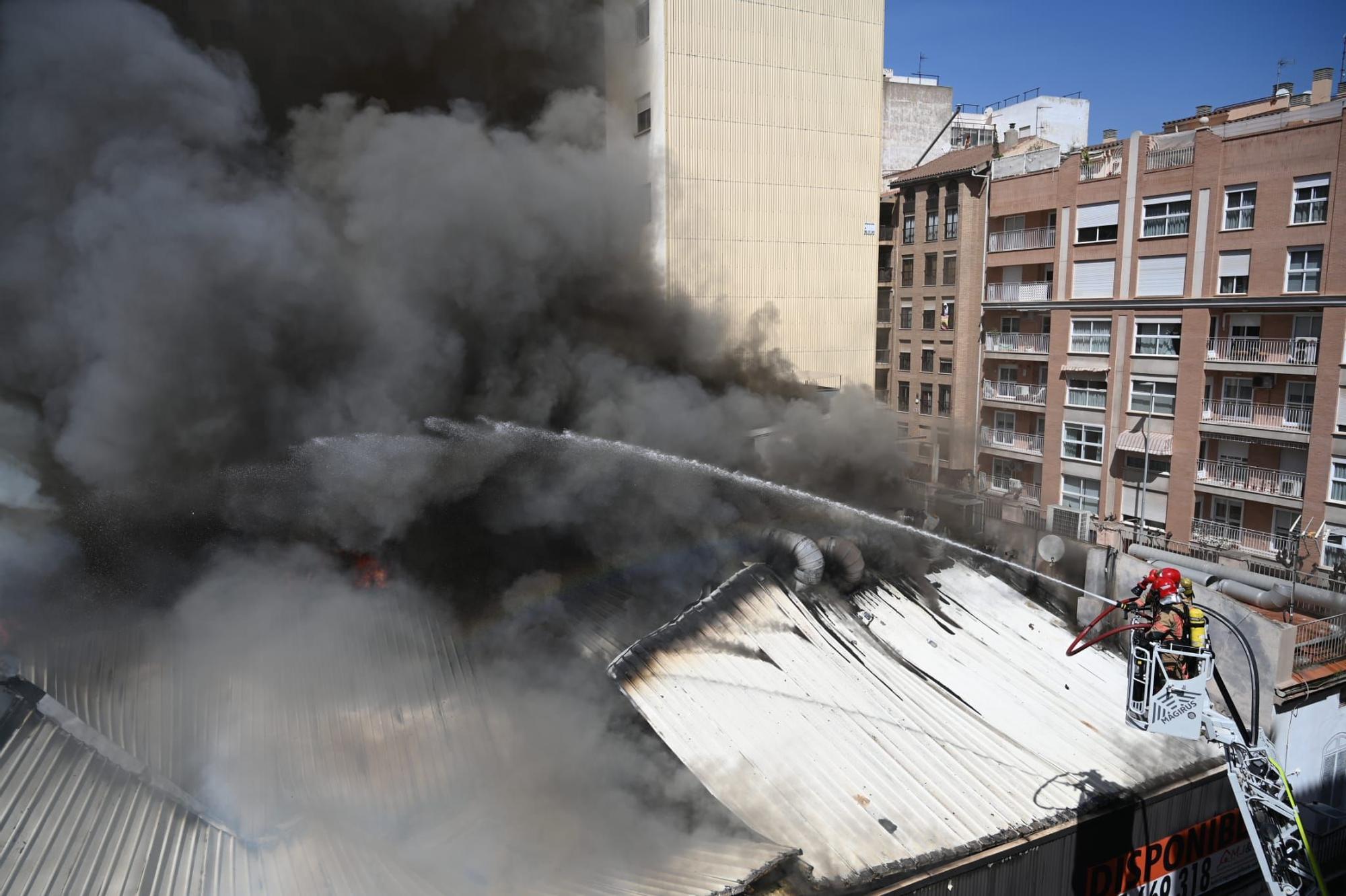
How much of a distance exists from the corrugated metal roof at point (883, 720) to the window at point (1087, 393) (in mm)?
11803

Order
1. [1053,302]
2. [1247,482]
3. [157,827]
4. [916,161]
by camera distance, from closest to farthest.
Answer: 1. [157,827]
2. [1247,482]
3. [1053,302]
4. [916,161]

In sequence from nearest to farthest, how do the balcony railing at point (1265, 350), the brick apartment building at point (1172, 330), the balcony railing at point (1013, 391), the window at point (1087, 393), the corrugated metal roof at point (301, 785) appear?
the corrugated metal roof at point (301, 785), the brick apartment building at point (1172, 330), the balcony railing at point (1265, 350), the window at point (1087, 393), the balcony railing at point (1013, 391)

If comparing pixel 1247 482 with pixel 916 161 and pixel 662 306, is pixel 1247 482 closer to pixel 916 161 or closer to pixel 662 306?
pixel 662 306

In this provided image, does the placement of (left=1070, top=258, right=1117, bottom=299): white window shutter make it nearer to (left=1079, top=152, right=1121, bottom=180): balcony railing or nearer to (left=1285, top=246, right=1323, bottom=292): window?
(left=1079, top=152, right=1121, bottom=180): balcony railing

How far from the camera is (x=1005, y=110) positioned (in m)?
32.2

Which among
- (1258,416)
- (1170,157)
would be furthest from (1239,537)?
(1170,157)

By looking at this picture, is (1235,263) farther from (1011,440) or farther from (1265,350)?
(1011,440)

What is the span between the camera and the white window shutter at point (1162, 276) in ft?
64.2

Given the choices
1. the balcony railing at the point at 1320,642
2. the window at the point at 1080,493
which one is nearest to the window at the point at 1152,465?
the window at the point at 1080,493

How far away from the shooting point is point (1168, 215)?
19.7 metres

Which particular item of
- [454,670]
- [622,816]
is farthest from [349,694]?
[622,816]

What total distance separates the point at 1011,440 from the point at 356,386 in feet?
61.8

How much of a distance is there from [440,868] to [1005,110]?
33084mm

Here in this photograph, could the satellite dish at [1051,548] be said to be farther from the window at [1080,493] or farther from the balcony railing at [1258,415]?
the window at [1080,493]
